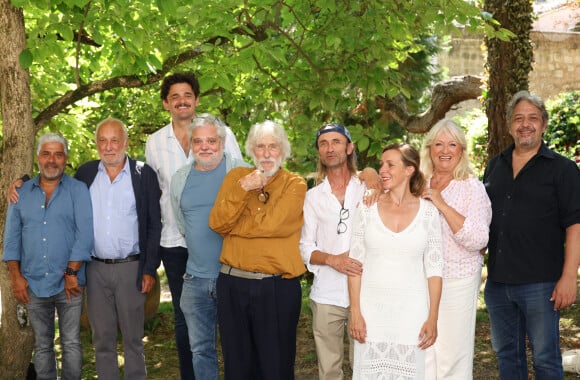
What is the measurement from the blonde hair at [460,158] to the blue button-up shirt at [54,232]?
2235mm

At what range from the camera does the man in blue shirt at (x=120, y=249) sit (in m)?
4.64

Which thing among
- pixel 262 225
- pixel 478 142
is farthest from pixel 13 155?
pixel 478 142

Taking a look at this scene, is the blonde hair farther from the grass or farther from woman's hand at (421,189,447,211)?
the grass

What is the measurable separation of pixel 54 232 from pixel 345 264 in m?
2.02

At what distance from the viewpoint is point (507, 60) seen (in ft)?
23.5

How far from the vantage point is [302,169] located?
8992 mm

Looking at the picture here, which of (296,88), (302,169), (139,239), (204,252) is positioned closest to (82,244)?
(139,239)

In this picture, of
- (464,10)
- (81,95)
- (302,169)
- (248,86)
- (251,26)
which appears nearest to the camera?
(464,10)

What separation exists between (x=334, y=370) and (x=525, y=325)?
127cm

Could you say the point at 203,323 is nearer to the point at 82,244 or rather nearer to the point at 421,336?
the point at 82,244

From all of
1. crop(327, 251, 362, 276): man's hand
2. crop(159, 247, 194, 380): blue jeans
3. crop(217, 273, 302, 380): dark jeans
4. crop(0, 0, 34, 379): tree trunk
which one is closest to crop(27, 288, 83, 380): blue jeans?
crop(159, 247, 194, 380): blue jeans

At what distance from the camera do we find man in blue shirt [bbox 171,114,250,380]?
443 centimetres

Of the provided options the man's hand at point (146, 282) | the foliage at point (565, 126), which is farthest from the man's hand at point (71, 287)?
the foliage at point (565, 126)

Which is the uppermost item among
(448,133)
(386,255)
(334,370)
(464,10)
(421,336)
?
(464,10)
